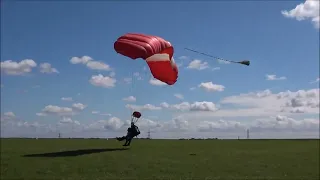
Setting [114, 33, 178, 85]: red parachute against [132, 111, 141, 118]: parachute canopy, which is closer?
[114, 33, 178, 85]: red parachute

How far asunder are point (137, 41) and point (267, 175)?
19046 millimetres

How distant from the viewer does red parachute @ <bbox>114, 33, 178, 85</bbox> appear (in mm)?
23203

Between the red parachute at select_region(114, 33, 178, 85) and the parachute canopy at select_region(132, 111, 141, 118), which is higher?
the red parachute at select_region(114, 33, 178, 85)

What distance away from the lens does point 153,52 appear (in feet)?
78.9

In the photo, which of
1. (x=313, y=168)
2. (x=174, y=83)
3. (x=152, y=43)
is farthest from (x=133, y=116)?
(x=313, y=168)

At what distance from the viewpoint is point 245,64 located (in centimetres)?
1730

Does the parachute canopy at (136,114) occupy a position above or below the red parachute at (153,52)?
below

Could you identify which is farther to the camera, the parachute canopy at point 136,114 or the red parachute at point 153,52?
the parachute canopy at point 136,114

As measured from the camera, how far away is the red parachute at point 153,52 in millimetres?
23203

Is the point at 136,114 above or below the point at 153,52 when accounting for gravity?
below

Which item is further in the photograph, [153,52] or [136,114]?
[136,114]

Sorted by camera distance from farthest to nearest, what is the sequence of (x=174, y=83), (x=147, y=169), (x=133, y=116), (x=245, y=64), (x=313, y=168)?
(x=313, y=168)
(x=147, y=169)
(x=133, y=116)
(x=174, y=83)
(x=245, y=64)

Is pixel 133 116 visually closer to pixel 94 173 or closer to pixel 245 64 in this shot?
pixel 94 173

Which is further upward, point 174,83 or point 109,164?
point 174,83
